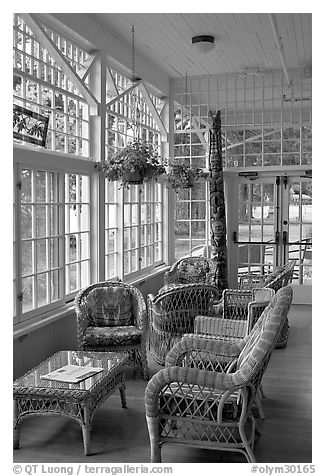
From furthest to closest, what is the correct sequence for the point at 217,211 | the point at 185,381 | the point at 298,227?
the point at 298,227 < the point at 217,211 < the point at 185,381

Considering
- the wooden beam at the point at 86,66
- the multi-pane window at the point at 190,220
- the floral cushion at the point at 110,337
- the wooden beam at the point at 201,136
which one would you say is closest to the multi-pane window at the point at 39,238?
the floral cushion at the point at 110,337

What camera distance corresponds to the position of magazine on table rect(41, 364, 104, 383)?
399 centimetres

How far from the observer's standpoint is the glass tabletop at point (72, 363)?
12.7 ft

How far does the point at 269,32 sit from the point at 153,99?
2.63 meters

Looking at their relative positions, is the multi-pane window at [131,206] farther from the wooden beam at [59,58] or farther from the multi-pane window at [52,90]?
the multi-pane window at [52,90]

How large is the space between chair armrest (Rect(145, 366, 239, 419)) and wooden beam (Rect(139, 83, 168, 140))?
580 centimetres

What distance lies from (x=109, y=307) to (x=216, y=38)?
3.81m

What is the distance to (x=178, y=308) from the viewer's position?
5672mm

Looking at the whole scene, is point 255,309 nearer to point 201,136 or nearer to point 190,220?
point 190,220

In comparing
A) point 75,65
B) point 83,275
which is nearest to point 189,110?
point 75,65

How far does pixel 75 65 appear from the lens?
644 cm

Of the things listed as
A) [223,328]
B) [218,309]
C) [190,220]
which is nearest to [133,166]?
[218,309]

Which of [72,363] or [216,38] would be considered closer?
[72,363]
